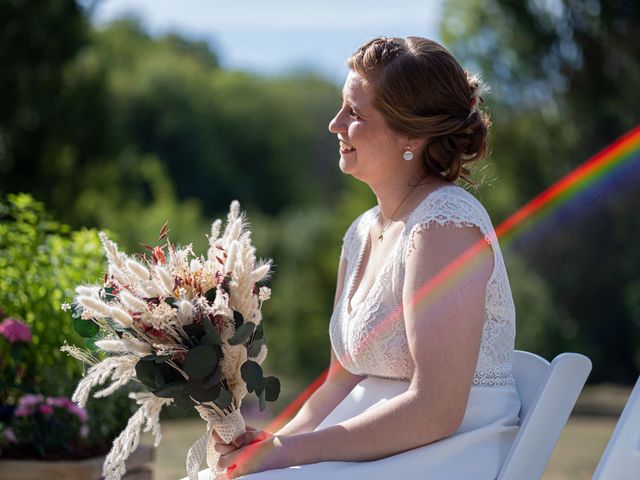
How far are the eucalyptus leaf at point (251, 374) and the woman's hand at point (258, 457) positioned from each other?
167mm

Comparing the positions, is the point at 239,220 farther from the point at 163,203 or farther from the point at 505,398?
the point at 163,203

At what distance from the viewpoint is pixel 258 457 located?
232 centimetres

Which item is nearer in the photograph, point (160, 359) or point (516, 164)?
point (160, 359)

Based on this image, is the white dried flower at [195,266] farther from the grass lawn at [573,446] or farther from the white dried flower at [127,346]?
the grass lawn at [573,446]

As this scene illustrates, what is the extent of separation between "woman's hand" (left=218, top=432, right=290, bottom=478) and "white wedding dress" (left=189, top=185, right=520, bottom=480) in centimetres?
5

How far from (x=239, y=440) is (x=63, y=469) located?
1.81 meters

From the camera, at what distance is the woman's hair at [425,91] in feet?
8.13

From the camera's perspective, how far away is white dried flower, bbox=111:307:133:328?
84.6 inches

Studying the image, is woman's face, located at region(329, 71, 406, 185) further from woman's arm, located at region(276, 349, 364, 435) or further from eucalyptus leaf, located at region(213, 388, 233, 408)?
eucalyptus leaf, located at region(213, 388, 233, 408)

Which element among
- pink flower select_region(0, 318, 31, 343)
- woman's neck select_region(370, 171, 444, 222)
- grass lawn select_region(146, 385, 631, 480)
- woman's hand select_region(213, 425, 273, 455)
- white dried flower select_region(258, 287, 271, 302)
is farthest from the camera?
grass lawn select_region(146, 385, 631, 480)

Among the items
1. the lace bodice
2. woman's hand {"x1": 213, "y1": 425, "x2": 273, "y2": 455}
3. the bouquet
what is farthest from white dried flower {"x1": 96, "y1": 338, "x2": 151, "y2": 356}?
the lace bodice

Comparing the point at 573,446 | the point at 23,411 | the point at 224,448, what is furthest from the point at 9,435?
Answer: the point at 573,446

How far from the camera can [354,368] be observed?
8.63 feet

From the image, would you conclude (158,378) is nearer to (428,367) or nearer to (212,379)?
(212,379)
